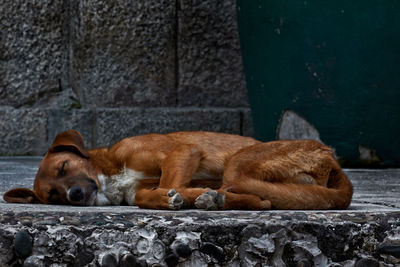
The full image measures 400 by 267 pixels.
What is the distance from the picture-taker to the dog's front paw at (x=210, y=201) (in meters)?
2.14

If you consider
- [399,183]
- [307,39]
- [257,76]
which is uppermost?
[307,39]

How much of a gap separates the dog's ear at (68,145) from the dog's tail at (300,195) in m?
1.06

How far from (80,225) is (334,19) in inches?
95.3

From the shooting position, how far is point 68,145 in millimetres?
2949

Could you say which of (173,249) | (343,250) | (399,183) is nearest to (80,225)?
(173,249)

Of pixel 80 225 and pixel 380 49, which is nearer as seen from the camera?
pixel 80 225

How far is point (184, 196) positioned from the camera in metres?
2.27

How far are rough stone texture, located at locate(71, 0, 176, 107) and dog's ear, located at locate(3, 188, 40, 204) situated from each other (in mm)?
2509

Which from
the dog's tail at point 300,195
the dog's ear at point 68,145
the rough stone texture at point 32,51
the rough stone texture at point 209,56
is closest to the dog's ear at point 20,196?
the dog's ear at point 68,145

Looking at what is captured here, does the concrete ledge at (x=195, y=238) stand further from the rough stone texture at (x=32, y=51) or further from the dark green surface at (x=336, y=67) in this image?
the rough stone texture at (x=32, y=51)

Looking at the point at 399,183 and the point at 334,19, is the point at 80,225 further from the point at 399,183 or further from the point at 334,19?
the point at 334,19

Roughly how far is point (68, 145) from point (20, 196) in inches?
16.1

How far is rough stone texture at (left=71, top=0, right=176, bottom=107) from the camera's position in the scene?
498cm

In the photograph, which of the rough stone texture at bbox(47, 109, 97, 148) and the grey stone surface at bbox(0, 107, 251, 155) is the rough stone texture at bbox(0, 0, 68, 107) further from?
the rough stone texture at bbox(47, 109, 97, 148)
